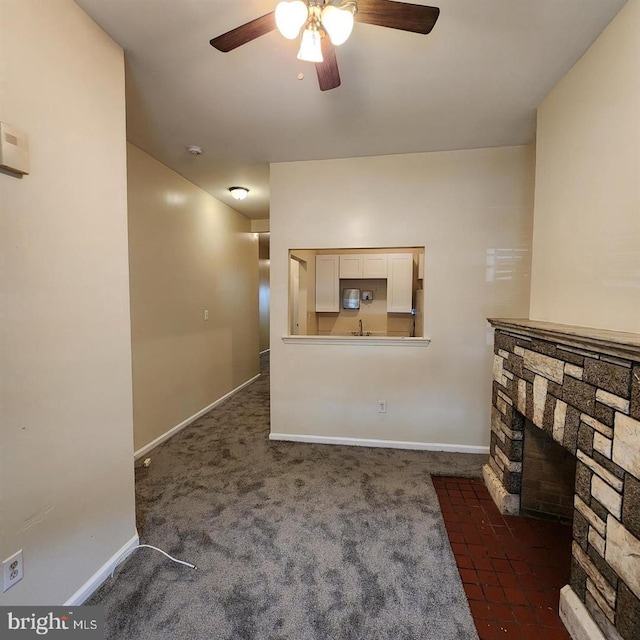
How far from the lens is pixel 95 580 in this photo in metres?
1.48

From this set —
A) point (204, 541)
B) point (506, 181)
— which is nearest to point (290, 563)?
point (204, 541)

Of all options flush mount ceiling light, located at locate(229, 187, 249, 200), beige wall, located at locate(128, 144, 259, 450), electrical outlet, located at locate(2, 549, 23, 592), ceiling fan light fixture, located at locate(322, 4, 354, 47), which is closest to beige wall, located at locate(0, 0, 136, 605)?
electrical outlet, located at locate(2, 549, 23, 592)

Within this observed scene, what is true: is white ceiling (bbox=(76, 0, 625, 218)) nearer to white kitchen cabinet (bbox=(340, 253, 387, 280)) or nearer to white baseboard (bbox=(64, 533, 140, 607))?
white kitchen cabinet (bbox=(340, 253, 387, 280))

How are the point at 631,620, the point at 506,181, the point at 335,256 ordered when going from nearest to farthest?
the point at 631,620 → the point at 506,181 → the point at 335,256

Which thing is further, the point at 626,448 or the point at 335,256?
the point at 335,256

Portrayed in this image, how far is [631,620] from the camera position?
3.42 ft

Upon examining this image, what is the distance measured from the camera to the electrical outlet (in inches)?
43.6

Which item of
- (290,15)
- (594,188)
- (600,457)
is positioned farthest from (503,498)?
(290,15)

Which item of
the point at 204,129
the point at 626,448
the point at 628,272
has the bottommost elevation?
the point at 626,448

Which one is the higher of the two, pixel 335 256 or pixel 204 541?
pixel 335 256

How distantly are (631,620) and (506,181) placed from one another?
2817mm

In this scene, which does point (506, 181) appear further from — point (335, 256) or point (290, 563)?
point (290, 563)

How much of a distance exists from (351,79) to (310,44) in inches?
27.9

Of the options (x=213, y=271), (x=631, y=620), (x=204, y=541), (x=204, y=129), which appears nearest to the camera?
(x=631, y=620)
